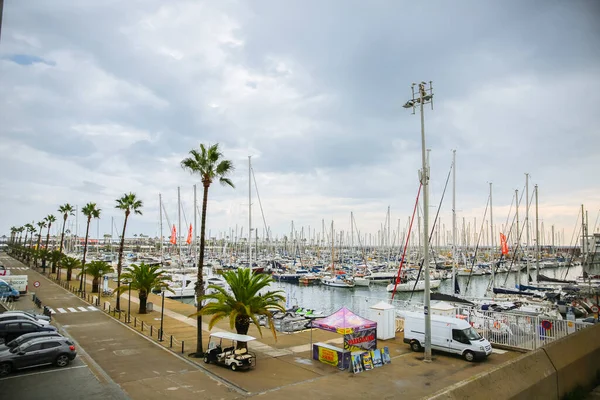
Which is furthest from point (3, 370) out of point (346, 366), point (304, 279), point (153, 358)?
point (304, 279)

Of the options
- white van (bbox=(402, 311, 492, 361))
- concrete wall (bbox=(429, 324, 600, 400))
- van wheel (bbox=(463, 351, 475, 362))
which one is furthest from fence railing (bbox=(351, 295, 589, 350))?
concrete wall (bbox=(429, 324, 600, 400))

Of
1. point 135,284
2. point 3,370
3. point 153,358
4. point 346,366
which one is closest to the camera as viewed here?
point 3,370

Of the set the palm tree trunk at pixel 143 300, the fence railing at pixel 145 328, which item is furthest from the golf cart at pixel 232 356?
the palm tree trunk at pixel 143 300

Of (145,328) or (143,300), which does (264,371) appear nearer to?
(145,328)

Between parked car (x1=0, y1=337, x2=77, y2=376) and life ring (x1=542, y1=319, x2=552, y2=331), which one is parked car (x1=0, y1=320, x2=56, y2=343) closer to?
parked car (x1=0, y1=337, x2=77, y2=376)

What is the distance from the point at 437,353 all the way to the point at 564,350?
1583 centimetres

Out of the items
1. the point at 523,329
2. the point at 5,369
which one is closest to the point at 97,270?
the point at 5,369

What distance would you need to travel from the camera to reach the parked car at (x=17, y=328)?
22.6 meters

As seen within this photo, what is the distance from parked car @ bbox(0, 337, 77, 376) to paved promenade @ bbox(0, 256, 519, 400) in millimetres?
1613

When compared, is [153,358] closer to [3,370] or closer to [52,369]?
[52,369]

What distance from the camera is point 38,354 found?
1814cm

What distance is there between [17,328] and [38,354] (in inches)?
267

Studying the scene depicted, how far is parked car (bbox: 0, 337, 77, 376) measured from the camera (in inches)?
688

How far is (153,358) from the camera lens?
795 inches
